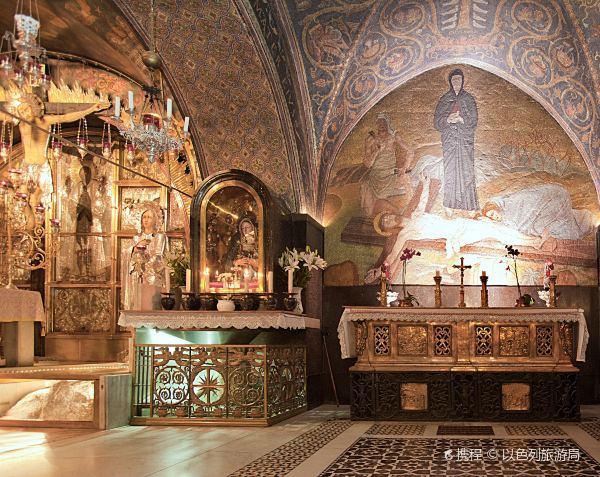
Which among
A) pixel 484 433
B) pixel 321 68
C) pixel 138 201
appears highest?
pixel 321 68

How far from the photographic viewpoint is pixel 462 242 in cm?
1270

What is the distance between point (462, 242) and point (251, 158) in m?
3.28

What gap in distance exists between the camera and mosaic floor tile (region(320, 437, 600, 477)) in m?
6.30

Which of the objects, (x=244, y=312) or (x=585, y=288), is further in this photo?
(x=585, y=288)

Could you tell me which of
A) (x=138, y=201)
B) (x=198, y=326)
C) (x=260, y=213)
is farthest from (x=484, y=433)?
(x=138, y=201)

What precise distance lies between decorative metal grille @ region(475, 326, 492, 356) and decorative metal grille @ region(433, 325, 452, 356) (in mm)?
309

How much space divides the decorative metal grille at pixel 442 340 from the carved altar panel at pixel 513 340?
1.91ft

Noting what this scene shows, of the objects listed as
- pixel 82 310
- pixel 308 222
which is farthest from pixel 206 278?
pixel 82 310

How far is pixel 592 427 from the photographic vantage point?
906cm

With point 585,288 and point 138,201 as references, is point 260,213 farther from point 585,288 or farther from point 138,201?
point 585,288

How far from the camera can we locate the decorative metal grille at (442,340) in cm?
1012

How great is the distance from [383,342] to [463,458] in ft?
10.6

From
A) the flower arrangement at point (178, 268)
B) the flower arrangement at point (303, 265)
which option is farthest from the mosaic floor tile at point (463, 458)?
the flower arrangement at point (178, 268)

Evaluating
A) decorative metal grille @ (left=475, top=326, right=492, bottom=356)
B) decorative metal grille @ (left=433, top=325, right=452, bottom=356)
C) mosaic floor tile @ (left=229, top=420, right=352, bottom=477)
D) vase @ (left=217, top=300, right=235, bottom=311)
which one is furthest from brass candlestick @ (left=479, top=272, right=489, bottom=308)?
vase @ (left=217, top=300, right=235, bottom=311)
